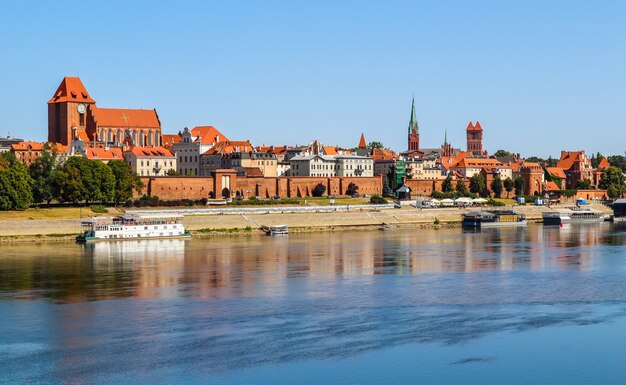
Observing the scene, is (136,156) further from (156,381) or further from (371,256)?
(156,381)

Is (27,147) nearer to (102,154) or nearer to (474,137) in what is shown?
(102,154)

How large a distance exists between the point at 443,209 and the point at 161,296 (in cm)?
4959

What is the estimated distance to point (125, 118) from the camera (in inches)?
4225

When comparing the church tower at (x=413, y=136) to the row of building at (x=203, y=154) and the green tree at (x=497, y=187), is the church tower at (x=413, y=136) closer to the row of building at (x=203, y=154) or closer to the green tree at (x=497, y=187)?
the row of building at (x=203, y=154)

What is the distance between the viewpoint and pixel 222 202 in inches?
3103

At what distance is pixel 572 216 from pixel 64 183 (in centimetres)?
4241

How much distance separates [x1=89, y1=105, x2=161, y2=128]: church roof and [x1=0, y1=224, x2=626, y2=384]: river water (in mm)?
55020

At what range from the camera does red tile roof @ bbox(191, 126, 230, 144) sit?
10450 centimetres

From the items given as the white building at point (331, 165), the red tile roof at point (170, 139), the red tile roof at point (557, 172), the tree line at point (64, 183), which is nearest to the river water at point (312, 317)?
the tree line at point (64, 183)

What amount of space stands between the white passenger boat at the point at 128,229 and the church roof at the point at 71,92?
44.5 meters

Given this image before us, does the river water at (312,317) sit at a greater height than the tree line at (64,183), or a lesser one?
lesser

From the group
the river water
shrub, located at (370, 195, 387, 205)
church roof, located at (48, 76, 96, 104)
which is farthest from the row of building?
the river water

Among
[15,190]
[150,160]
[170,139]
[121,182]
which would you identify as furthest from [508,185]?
[15,190]

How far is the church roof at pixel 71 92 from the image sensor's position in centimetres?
10588
